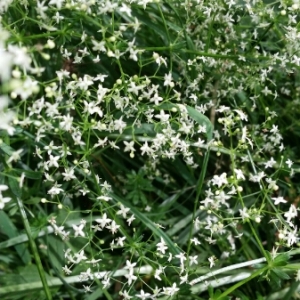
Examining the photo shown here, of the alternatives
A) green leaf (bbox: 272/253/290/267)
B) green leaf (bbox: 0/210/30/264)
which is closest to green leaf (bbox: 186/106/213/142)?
green leaf (bbox: 272/253/290/267)

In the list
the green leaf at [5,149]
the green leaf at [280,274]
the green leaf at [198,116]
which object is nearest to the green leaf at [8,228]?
the green leaf at [5,149]

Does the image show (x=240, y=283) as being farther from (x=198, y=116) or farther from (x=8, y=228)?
(x=8, y=228)

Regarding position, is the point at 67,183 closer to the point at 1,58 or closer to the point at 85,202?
the point at 85,202

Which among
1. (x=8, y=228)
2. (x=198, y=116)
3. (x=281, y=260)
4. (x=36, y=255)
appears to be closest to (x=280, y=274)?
(x=281, y=260)

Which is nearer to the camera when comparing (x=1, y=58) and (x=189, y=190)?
(x=1, y=58)

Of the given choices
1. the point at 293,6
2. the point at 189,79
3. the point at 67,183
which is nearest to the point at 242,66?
the point at 189,79

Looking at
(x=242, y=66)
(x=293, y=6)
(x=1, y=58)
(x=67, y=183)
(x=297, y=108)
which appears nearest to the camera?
(x=1, y=58)

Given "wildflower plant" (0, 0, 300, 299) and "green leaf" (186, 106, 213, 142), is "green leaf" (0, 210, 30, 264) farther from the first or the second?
"green leaf" (186, 106, 213, 142)

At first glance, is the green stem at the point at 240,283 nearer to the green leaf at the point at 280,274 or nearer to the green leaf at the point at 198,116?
the green leaf at the point at 280,274
